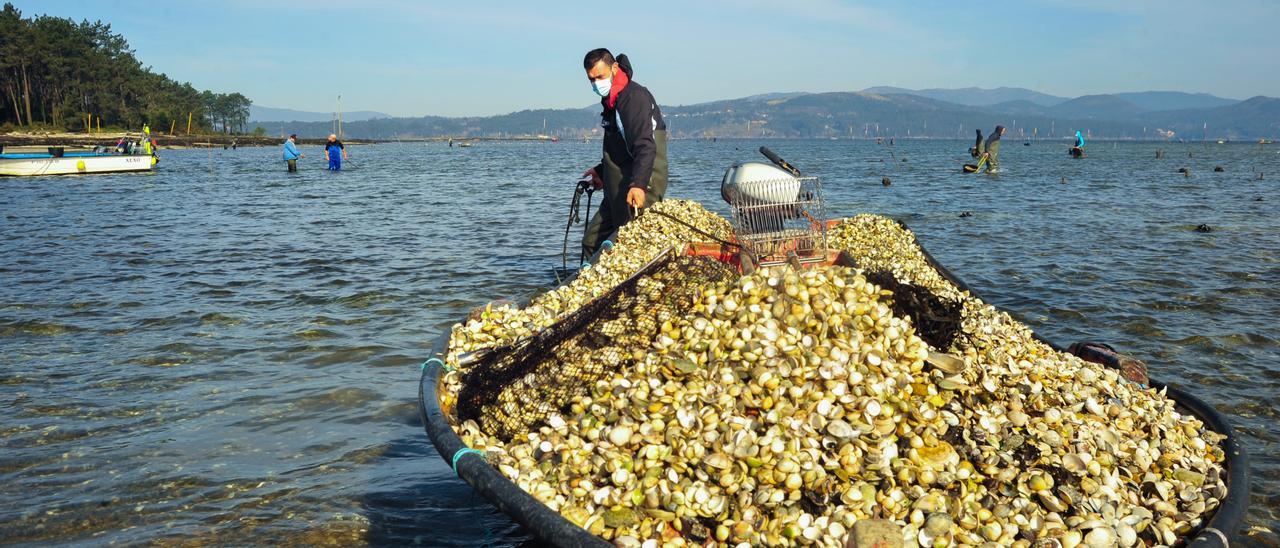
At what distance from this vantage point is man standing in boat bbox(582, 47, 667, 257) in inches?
395

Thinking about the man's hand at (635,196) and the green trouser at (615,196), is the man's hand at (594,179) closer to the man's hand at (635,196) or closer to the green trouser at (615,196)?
the green trouser at (615,196)

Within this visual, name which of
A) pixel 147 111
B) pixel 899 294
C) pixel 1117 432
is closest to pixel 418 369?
pixel 899 294

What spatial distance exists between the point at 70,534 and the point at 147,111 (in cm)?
13934

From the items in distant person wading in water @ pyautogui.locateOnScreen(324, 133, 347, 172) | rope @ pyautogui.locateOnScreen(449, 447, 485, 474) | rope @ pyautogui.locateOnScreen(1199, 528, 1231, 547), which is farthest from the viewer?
distant person wading in water @ pyautogui.locateOnScreen(324, 133, 347, 172)

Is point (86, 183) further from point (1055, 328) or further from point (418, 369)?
point (1055, 328)

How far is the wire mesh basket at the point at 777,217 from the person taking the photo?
404 inches

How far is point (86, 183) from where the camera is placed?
41.4 metres

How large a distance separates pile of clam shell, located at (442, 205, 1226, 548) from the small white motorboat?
2014 inches

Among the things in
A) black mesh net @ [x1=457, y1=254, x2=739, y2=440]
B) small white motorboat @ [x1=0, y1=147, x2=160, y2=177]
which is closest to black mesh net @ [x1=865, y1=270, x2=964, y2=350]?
black mesh net @ [x1=457, y1=254, x2=739, y2=440]

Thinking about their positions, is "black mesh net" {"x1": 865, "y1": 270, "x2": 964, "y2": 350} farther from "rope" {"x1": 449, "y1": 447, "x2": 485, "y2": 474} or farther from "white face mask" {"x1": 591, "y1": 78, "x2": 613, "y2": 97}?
"white face mask" {"x1": 591, "y1": 78, "x2": 613, "y2": 97}

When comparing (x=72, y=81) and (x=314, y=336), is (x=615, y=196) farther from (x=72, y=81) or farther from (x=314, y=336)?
(x=72, y=81)

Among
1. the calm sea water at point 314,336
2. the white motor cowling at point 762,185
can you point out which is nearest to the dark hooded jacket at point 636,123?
the white motor cowling at point 762,185

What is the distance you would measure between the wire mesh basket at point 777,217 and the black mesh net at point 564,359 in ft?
13.5

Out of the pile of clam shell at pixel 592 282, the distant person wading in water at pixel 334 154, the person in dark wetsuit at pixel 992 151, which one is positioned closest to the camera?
the pile of clam shell at pixel 592 282
